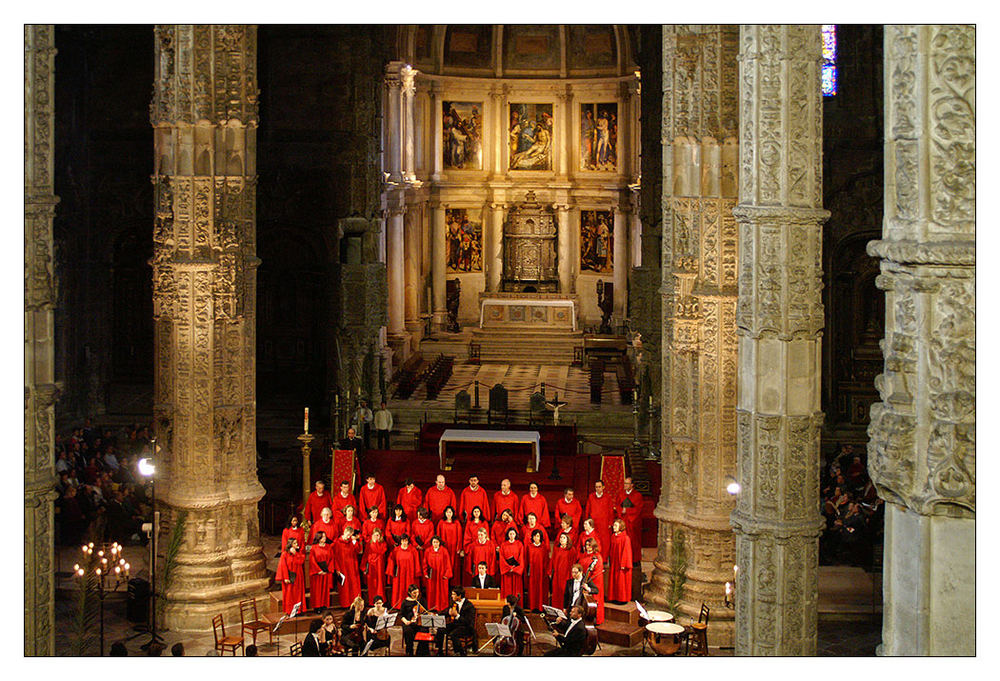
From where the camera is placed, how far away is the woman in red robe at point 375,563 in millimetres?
20266

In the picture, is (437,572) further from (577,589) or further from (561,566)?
(577,589)

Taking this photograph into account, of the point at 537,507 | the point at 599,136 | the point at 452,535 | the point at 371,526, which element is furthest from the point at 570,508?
the point at 599,136

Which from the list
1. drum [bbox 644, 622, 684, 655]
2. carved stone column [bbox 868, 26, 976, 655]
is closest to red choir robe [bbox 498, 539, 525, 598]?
drum [bbox 644, 622, 684, 655]

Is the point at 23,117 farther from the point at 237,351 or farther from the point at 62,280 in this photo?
the point at 62,280

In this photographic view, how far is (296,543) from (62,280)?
14.0 m

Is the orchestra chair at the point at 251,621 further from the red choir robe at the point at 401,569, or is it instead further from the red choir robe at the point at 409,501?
the red choir robe at the point at 409,501

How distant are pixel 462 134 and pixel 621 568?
77.9 feet

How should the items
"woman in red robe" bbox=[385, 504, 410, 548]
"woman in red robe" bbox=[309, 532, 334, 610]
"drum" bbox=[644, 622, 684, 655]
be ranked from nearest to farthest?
"drum" bbox=[644, 622, 684, 655], "woman in red robe" bbox=[309, 532, 334, 610], "woman in red robe" bbox=[385, 504, 410, 548]

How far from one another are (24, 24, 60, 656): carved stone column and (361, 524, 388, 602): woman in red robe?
9.01 metres

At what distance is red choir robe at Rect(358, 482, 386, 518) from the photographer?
2222 cm

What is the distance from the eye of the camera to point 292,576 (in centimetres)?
1956

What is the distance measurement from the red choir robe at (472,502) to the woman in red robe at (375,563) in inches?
65.6

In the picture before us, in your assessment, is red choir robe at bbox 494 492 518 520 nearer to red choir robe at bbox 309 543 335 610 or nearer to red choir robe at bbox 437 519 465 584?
red choir robe at bbox 437 519 465 584

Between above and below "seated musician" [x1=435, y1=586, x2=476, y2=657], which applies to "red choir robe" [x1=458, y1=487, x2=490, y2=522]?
above
